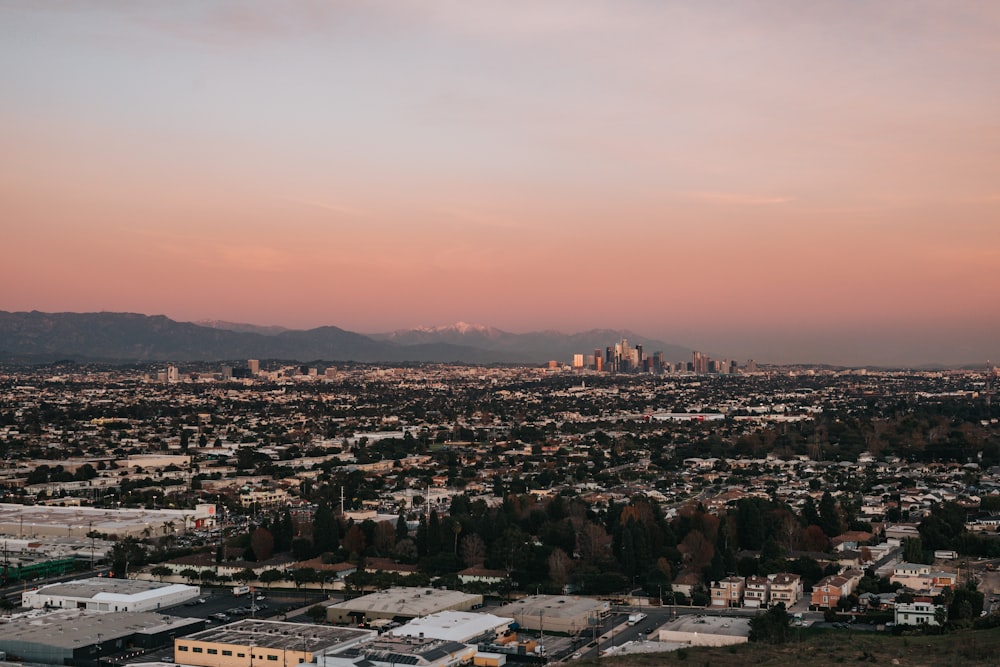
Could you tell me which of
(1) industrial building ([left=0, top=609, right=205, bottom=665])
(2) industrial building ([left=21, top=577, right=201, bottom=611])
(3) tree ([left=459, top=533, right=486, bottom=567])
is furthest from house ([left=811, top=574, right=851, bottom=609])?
(2) industrial building ([left=21, top=577, right=201, bottom=611])

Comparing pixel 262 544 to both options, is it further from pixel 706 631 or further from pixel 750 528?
pixel 706 631

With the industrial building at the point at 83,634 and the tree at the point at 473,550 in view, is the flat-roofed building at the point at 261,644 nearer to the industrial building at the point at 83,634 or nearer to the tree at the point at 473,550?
the industrial building at the point at 83,634

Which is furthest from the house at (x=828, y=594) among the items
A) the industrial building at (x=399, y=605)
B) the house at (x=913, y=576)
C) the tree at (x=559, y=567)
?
the industrial building at (x=399, y=605)

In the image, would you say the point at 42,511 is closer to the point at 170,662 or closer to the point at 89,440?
the point at 170,662

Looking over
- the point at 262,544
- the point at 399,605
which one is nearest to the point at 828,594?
the point at 399,605

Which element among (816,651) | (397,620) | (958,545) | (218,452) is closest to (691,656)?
(816,651)
